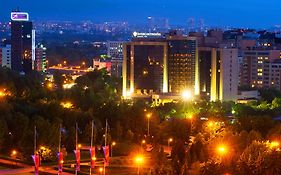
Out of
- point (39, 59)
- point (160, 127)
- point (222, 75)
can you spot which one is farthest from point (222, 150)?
point (39, 59)

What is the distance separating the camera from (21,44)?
32.5 meters

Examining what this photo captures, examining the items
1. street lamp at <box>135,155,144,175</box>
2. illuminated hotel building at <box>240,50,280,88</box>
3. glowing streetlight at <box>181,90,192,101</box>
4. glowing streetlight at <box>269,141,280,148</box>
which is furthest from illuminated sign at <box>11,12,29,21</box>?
glowing streetlight at <box>269,141,280,148</box>

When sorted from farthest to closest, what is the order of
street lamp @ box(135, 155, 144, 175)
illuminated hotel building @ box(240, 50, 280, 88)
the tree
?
1. illuminated hotel building @ box(240, 50, 280, 88)
2. street lamp @ box(135, 155, 144, 175)
3. the tree

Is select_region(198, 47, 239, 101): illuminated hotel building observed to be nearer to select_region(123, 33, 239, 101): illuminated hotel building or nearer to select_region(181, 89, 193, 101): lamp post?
select_region(123, 33, 239, 101): illuminated hotel building

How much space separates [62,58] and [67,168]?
31.0 meters

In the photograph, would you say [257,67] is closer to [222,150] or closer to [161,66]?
[161,66]

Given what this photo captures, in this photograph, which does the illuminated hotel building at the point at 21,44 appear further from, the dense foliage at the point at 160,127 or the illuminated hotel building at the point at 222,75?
the dense foliage at the point at 160,127

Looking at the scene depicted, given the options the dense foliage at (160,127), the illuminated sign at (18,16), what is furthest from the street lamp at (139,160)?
the illuminated sign at (18,16)

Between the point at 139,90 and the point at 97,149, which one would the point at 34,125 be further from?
the point at 139,90

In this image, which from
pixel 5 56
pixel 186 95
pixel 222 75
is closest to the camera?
pixel 186 95

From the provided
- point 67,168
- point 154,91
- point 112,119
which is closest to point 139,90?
point 154,91

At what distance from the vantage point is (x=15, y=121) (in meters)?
14.4

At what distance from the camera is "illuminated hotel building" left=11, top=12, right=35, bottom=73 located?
106 feet

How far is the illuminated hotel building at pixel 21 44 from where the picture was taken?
3219 cm
